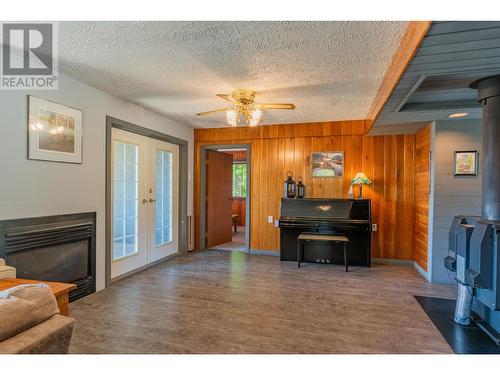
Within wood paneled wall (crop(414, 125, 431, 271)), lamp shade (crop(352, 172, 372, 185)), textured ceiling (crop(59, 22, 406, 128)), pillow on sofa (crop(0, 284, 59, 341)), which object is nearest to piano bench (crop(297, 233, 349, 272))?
lamp shade (crop(352, 172, 372, 185))

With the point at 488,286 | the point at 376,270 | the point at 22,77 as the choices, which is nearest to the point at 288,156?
the point at 376,270

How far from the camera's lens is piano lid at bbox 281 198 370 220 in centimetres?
436

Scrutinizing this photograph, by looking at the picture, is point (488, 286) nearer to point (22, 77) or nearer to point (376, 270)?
point (376, 270)

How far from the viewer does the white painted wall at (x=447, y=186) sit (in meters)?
3.48

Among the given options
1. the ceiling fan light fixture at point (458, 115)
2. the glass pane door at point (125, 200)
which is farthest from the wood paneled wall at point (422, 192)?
the glass pane door at point (125, 200)

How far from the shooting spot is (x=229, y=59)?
2428 millimetres

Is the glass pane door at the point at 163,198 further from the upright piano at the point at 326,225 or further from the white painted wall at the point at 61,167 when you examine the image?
the upright piano at the point at 326,225

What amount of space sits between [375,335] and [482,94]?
2.14 metres

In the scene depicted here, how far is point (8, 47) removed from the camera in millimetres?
2314

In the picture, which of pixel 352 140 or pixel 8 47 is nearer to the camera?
pixel 8 47

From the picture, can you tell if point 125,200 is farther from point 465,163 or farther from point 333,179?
point 465,163

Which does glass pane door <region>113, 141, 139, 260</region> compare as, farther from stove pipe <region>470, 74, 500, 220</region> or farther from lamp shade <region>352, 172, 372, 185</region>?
stove pipe <region>470, 74, 500, 220</region>

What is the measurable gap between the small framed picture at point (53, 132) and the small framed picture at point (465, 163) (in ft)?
14.3

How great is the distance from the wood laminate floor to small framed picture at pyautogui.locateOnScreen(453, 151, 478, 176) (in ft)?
4.68
